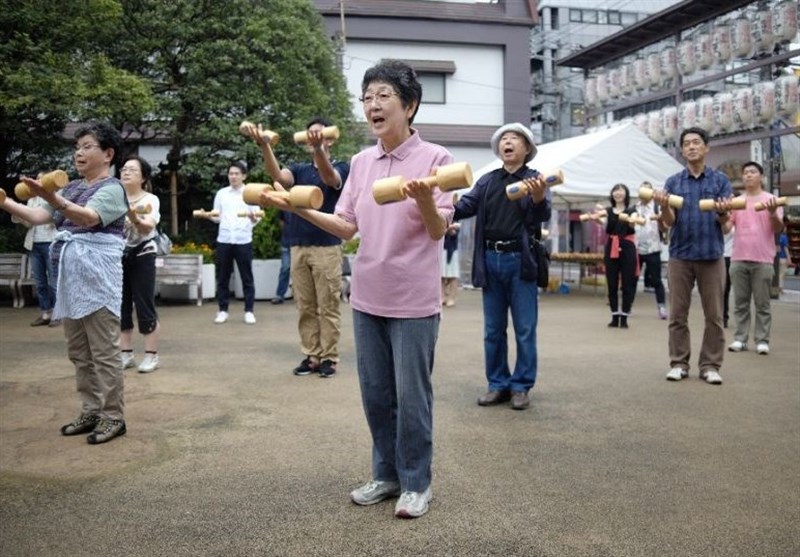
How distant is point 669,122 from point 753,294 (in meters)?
13.2

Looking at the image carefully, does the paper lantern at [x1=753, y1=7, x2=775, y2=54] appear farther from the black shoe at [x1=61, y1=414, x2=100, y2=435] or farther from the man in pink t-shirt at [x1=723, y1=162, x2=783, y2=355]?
the black shoe at [x1=61, y1=414, x2=100, y2=435]

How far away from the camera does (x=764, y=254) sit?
7.73 meters

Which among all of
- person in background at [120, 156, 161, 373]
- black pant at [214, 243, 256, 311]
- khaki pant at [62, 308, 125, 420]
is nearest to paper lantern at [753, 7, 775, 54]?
black pant at [214, 243, 256, 311]

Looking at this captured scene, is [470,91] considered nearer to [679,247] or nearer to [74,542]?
[679,247]

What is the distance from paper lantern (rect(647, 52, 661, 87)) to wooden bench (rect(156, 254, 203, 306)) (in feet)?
48.7

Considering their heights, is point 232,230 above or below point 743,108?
below

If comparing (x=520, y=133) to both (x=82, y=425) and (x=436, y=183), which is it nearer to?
(x=436, y=183)

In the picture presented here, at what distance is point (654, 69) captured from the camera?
21172 mm

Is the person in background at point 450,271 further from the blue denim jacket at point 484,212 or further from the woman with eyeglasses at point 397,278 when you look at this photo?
the woman with eyeglasses at point 397,278

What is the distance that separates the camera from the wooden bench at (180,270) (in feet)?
39.6

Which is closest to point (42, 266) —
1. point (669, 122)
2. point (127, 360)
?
point (127, 360)

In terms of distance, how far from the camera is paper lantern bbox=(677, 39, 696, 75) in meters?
19.1

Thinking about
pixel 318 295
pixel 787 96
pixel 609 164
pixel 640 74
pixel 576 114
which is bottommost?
pixel 318 295

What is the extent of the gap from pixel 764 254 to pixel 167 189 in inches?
490
